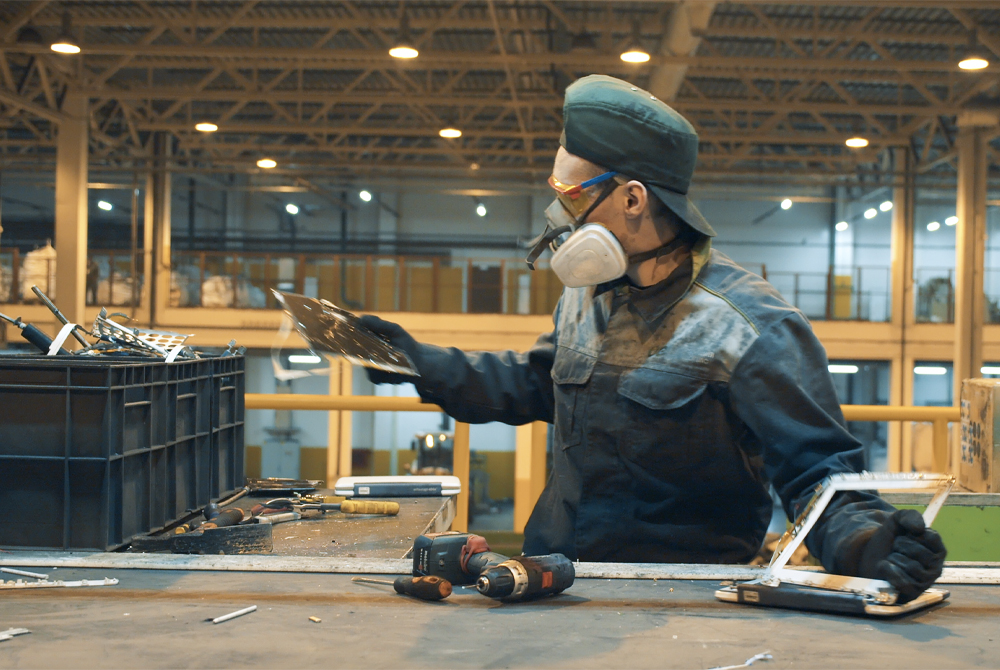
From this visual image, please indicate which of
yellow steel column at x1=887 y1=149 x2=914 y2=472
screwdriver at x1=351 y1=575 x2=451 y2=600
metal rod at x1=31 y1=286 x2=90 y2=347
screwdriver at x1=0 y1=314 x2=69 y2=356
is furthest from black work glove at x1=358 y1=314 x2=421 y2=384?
yellow steel column at x1=887 y1=149 x2=914 y2=472

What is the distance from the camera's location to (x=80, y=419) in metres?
2.15

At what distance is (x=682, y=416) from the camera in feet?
6.16

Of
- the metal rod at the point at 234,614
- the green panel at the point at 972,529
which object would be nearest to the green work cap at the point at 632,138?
the metal rod at the point at 234,614

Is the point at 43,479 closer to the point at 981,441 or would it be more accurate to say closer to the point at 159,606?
the point at 159,606

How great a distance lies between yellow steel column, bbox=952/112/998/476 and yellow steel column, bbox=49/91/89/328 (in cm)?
1333

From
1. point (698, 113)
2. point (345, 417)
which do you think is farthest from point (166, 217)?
point (698, 113)

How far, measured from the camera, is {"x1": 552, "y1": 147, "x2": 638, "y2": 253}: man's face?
1.85 metres

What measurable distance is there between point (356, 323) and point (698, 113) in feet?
53.6

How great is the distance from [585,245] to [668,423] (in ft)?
1.42

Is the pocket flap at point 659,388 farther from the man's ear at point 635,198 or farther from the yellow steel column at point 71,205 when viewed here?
the yellow steel column at point 71,205

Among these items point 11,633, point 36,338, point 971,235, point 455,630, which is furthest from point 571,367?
point 971,235

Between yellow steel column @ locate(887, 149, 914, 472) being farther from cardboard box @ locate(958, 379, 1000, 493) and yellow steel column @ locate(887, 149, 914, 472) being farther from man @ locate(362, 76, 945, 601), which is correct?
man @ locate(362, 76, 945, 601)

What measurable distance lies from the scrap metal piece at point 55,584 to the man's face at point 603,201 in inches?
48.5

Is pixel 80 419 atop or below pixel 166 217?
below
